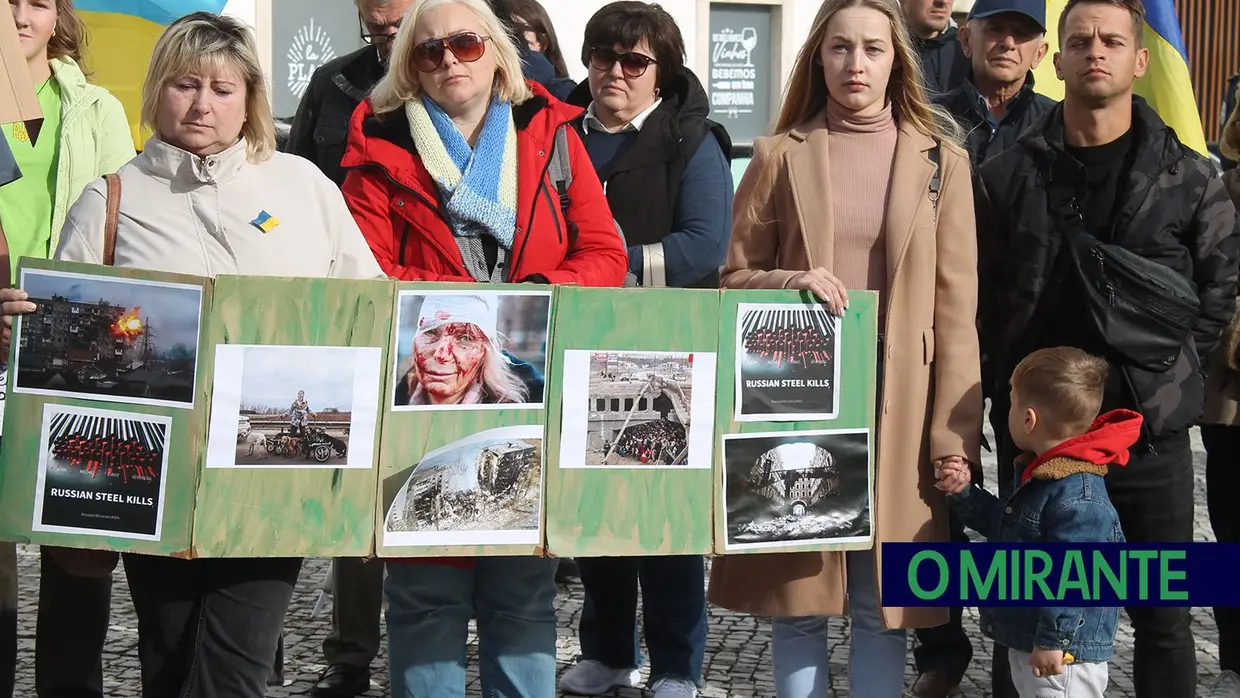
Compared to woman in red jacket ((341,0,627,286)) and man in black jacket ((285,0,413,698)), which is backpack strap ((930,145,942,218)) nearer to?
woman in red jacket ((341,0,627,286))

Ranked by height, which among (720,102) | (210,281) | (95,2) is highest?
(720,102)

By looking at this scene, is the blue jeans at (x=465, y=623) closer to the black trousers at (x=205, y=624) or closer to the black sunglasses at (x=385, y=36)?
the black trousers at (x=205, y=624)

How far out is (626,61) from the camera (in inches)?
189

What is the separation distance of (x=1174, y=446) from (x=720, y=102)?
12.8m

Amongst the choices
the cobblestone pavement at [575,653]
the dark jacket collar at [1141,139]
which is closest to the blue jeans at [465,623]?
the cobblestone pavement at [575,653]

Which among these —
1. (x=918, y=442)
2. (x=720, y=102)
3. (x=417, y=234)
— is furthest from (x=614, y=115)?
(x=720, y=102)

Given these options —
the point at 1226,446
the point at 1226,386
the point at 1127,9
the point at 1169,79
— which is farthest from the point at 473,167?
the point at 1169,79

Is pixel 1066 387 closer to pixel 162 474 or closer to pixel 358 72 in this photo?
pixel 162 474

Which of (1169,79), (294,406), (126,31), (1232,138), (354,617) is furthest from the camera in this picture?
(126,31)

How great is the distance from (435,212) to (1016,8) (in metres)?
2.23

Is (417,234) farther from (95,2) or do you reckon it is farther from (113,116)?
(95,2)

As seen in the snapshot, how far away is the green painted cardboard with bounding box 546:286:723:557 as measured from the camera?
141 inches

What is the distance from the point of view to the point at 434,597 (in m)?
3.78

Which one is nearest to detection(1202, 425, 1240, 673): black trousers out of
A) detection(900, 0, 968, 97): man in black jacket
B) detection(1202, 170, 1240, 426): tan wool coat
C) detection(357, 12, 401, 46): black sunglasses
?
detection(1202, 170, 1240, 426): tan wool coat
